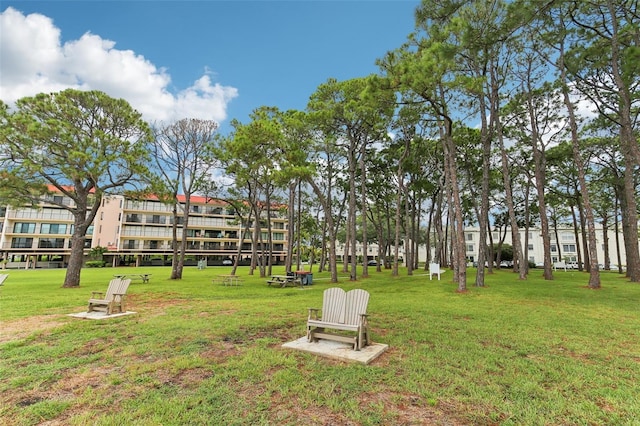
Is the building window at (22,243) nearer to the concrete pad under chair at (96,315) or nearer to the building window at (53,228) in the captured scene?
the building window at (53,228)

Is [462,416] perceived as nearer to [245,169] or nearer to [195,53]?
[195,53]

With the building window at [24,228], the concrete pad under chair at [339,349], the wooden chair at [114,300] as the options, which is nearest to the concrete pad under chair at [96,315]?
the wooden chair at [114,300]

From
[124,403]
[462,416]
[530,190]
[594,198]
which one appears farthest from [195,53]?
[594,198]

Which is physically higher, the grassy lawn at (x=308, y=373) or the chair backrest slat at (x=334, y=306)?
the chair backrest slat at (x=334, y=306)

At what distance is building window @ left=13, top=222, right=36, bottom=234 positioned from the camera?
46219mm

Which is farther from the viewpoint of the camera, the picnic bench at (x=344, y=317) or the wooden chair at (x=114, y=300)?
the wooden chair at (x=114, y=300)

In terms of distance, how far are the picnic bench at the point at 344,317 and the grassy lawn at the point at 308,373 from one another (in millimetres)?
529

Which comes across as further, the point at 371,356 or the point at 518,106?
the point at 518,106

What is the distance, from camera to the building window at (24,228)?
152ft

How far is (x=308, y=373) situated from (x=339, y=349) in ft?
3.53

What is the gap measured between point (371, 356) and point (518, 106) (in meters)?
21.9

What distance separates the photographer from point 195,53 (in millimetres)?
12047

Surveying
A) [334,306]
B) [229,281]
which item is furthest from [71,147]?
[334,306]

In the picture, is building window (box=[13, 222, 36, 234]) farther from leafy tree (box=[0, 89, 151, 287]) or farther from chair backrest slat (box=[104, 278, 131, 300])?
chair backrest slat (box=[104, 278, 131, 300])
